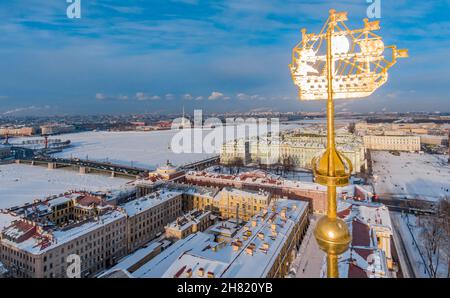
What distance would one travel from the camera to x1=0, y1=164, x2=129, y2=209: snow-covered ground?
42.5 metres

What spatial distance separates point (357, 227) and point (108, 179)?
49487mm

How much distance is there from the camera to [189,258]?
18453 millimetres

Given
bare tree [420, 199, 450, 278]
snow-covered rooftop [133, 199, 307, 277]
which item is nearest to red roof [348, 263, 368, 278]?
snow-covered rooftop [133, 199, 307, 277]

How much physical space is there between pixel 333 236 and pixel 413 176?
62.0 m

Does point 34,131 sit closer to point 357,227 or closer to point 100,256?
point 100,256

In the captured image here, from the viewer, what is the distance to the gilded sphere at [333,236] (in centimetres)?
345

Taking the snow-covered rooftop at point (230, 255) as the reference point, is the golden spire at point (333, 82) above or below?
above

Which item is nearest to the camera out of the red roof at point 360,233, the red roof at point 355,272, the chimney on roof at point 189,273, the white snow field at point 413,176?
the red roof at point 355,272

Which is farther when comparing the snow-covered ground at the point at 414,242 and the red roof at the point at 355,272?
the snow-covered ground at the point at 414,242

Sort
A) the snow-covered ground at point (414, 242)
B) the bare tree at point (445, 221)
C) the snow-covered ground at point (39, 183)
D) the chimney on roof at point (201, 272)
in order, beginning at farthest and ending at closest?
the snow-covered ground at point (39, 183) → the bare tree at point (445, 221) → the snow-covered ground at point (414, 242) → the chimney on roof at point (201, 272)

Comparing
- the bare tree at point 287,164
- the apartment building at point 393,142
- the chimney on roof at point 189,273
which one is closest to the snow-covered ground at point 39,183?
the bare tree at point 287,164

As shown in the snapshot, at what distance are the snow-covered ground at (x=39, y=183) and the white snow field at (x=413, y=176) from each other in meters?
48.9

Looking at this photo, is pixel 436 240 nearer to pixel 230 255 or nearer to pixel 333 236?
pixel 230 255

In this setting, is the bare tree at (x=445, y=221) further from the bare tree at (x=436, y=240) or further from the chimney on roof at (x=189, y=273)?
the chimney on roof at (x=189, y=273)
